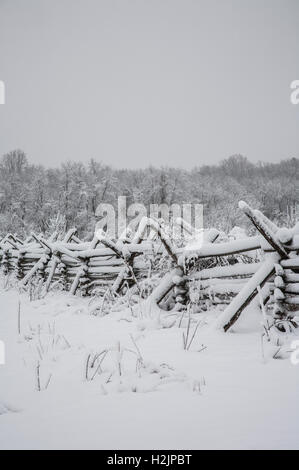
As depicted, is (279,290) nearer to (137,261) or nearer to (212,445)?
(212,445)

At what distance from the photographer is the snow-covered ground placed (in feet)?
4.91

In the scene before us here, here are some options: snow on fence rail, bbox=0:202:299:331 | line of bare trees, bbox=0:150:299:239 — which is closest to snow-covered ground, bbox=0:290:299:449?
snow on fence rail, bbox=0:202:299:331

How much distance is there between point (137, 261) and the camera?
19.0ft

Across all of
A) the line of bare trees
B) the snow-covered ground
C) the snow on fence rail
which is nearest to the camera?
the snow-covered ground

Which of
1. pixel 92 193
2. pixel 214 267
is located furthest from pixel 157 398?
pixel 92 193

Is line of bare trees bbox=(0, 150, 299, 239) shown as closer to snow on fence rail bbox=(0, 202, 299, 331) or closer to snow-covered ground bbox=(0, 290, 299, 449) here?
snow on fence rail bbox=(0, 202, 299, 331)

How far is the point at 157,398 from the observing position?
6.21 feet

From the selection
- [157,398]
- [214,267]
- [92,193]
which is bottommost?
[157,398]

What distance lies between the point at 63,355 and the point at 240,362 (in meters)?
1.69

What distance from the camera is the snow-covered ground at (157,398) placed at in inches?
59.0

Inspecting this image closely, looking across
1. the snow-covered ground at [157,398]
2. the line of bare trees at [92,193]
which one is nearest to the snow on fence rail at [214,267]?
the snow-covered ground at [157,398]

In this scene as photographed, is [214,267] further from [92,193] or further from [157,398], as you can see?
[92,193]

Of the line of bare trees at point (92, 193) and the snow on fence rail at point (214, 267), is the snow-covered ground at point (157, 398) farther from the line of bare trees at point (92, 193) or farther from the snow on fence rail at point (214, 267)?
the line of bare trees at point (92, 193)

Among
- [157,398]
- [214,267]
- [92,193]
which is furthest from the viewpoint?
[92,193]
